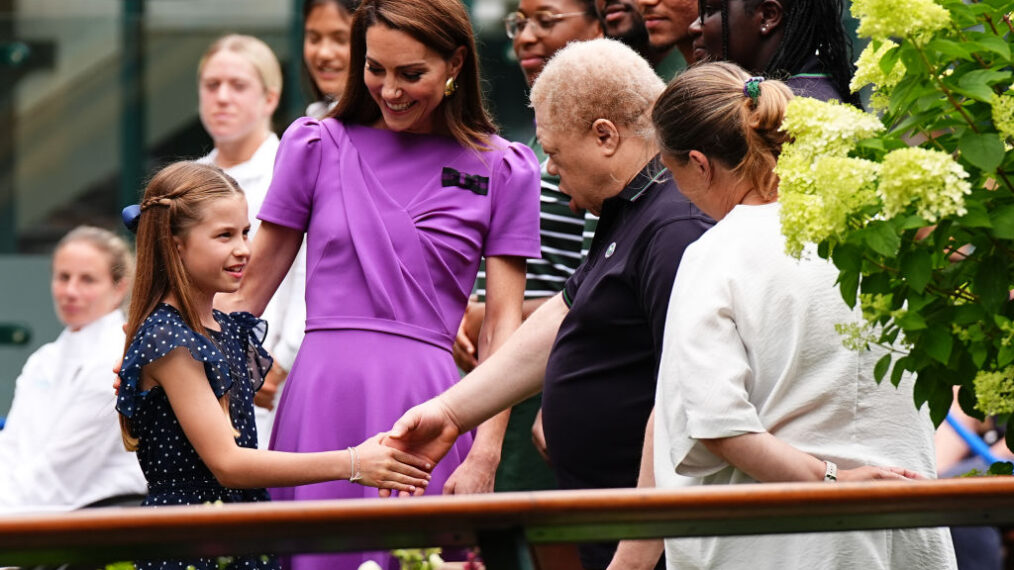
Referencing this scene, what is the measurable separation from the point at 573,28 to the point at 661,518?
305 cm

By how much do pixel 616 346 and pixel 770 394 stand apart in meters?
0.57

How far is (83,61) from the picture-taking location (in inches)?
339

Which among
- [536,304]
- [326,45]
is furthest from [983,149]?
[326,45]

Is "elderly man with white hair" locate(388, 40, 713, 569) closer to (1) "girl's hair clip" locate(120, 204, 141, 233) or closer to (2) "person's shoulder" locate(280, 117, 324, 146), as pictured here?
(2) "person's shoulder" locate(280, 117, 324, 146)

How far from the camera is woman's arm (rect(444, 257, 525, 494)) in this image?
12.1 ft

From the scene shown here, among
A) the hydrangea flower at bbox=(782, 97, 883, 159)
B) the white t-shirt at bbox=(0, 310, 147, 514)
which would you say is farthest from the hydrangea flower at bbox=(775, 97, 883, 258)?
the white t-shirt at bbox=(0, 310, 147, 514)

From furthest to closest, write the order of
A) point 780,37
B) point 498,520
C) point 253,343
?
point 780,37 < point 253,343 < point 498,520

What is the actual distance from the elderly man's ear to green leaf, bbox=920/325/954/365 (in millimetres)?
1245

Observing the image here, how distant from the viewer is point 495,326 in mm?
3834

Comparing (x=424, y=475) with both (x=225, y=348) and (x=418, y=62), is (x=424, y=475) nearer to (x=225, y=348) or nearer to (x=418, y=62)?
(x=225, y=348)

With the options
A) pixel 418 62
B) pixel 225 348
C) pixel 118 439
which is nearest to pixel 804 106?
pixel 418 62

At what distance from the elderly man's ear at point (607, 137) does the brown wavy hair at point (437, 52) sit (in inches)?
15.2

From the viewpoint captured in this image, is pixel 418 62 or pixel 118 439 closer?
pixel 418 62

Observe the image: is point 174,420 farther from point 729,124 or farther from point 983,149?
point 983,149
